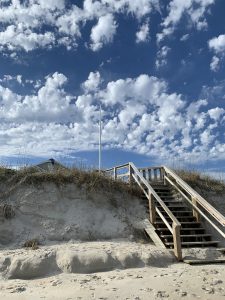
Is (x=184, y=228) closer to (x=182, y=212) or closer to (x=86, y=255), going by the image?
(x=182, y=212)

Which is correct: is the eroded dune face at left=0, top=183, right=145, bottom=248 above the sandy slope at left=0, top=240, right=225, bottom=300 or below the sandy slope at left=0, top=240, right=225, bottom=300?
above

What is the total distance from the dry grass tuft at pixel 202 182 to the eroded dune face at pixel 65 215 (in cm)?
315

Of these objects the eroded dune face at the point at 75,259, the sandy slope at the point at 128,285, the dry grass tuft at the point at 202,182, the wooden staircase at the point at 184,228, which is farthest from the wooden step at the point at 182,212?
the sandy slope at the point at 128,285

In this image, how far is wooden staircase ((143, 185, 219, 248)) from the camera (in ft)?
37.9

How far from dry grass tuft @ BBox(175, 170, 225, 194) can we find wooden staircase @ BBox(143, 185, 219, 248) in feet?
4.11

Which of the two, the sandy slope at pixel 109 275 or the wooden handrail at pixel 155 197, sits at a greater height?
the wooden handrail at pixel 155 197

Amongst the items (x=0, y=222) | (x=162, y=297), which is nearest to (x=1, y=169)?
(x=0, y=222)

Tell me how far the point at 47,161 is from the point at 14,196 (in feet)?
14.3

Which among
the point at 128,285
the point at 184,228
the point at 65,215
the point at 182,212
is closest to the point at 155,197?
the point at 184,228

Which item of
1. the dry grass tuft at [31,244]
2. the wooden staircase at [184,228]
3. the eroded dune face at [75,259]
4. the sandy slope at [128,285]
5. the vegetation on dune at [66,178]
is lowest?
the sandy slope at [128,285]

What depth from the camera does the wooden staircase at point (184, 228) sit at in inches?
454

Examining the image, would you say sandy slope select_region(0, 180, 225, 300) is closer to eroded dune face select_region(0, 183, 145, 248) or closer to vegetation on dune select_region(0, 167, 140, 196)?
eroded dune face select_region(0, 183, 145, 248)

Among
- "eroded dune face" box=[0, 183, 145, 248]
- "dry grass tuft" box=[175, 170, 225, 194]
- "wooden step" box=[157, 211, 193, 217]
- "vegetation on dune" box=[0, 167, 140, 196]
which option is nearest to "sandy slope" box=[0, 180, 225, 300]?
"eroded dune face" box=[0, 183, 145, 248]

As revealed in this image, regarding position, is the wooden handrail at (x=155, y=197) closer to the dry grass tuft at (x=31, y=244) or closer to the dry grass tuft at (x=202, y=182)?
the dry grass tuft at (x=202, y=182)
